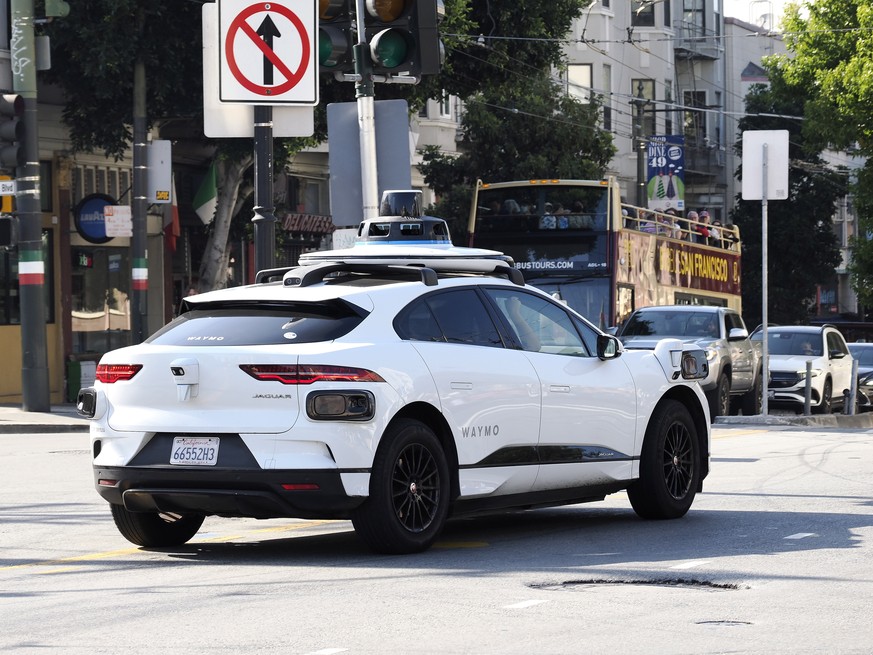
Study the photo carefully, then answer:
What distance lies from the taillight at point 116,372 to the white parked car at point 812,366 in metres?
19.9

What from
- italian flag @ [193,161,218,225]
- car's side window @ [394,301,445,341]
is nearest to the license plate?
car's side window @ [394,301,445,341]

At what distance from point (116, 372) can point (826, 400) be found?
2253cm

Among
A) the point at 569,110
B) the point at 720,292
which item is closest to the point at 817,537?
the point at 720,292

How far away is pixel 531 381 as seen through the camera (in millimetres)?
10172

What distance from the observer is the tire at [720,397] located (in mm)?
25375

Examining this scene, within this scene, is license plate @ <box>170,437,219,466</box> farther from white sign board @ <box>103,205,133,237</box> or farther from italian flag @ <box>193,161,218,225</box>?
italian flag @ <box>193,161,218,225</box>

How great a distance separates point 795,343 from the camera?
31.1m

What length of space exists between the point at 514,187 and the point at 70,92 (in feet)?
24.3

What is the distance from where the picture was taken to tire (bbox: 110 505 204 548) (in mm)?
9859

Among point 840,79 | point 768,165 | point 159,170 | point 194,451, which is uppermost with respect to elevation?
point 840,79

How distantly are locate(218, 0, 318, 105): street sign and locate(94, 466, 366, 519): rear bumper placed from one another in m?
4.16

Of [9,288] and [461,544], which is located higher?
[9,288]

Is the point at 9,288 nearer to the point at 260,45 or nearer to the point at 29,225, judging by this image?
the point at 29,225

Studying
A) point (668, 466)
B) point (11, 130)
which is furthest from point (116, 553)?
point (11, 130)
